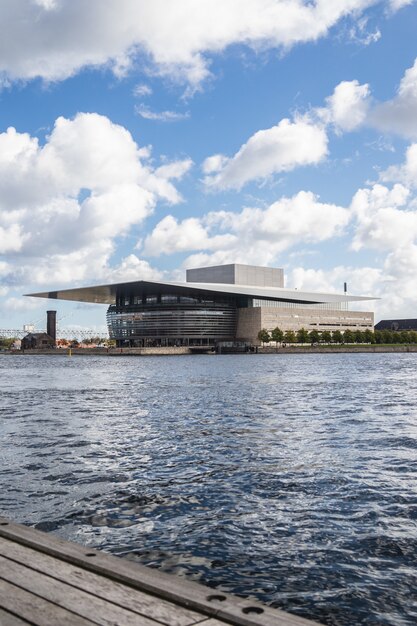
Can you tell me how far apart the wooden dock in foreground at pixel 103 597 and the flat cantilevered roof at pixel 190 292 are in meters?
127

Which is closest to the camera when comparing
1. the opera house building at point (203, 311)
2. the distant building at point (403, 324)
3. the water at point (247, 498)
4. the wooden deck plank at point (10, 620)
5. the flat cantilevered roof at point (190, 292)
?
the wooden deck plank at point (10, 620)

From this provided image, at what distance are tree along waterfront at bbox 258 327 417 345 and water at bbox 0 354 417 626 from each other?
11758 cm

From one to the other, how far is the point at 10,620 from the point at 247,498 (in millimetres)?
5847

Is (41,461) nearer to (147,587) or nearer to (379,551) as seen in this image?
(379,551)

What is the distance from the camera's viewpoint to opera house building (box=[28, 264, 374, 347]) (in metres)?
142

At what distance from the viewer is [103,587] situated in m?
3.41

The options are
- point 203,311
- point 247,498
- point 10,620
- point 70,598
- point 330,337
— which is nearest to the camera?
point 10,620

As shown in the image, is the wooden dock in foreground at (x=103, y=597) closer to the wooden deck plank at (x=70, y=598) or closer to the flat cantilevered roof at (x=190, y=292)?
the wooden deck plank at (x=70, y=598)

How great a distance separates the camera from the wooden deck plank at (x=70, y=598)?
9.88ft

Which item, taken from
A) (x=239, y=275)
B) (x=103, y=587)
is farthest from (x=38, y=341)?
(x=103, y=587)

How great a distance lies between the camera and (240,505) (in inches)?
322

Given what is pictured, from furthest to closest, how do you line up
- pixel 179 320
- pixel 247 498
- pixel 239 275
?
pixel 239 275 → pixel 179 320 → pixel 247 498

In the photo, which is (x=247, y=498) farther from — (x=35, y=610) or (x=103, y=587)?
(x=35, y=610)

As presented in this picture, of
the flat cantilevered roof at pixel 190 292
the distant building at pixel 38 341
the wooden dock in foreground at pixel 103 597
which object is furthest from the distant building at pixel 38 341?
the wooden dock in foreground at pixel 103 597
